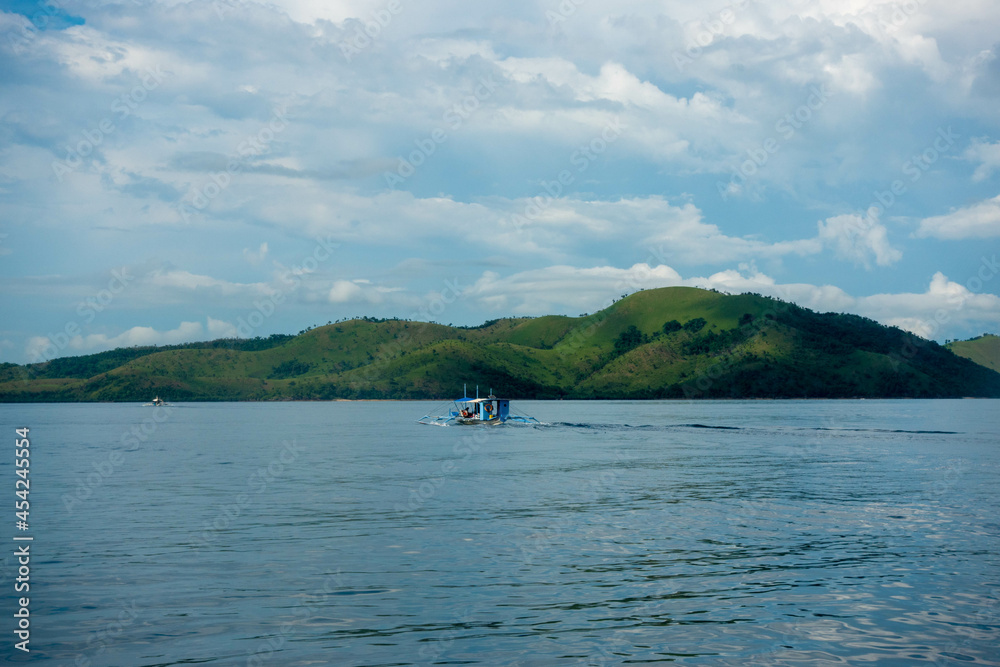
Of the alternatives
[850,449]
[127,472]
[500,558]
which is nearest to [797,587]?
[500,558]

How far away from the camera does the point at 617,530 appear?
31859 mm

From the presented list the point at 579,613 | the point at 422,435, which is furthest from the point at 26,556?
the point at 422,435

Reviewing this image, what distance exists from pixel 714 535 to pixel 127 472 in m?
44.3

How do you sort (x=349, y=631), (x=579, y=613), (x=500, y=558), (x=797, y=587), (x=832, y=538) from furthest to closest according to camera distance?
(x=832, y=538)
(x=500, y=558)
(x=797, y=587)
(x=579, y=613)
(x=349, y=631)

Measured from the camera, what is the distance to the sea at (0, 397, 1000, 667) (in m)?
17.6

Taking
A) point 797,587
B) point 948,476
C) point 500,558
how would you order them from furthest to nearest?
point 948,476, point 500,558, point 797,587

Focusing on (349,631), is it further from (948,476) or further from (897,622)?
(948,476)

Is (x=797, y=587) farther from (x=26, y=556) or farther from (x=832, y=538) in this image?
(x=26, y=556)

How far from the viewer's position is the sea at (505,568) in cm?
1762

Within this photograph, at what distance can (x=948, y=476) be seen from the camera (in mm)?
51719

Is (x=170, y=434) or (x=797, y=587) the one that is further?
(x=170, y=434)

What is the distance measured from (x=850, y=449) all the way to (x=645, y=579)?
204 feet

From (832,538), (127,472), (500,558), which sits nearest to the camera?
(500,558)

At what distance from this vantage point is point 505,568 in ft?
82.0
